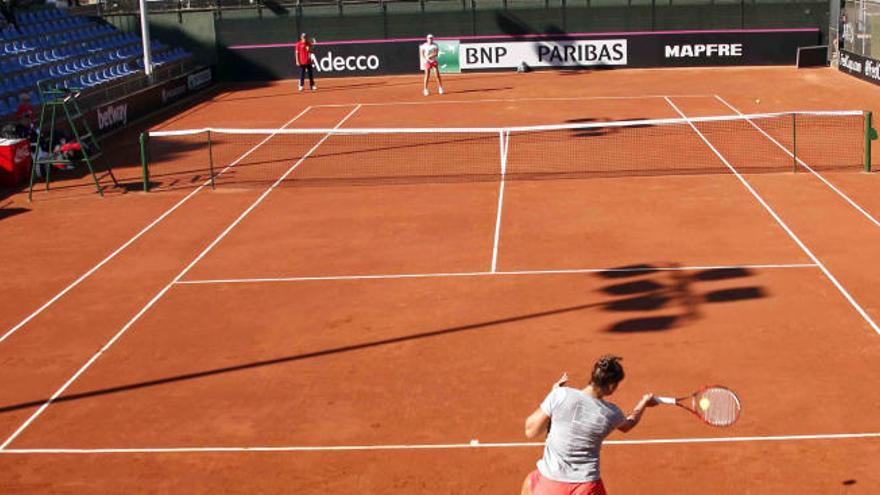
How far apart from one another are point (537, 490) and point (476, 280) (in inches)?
392

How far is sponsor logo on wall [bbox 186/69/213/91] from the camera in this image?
41.8m

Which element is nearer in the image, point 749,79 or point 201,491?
point 201,491

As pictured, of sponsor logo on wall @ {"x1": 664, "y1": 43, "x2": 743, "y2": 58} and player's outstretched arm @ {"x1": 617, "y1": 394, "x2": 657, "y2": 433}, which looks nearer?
player's outstretched arm @ {"x1": 617, "y1": 394, "x2": 657, "y2": 433}

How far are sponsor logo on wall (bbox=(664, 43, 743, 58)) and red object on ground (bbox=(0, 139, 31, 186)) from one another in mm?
25447

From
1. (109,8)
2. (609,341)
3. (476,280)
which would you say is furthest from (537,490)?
(109,8)

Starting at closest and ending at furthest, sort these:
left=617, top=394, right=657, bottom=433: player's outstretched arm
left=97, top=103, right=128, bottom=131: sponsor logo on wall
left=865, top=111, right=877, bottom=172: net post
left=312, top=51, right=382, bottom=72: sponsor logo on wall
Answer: left=617, top=394, right=657, bottom=433: player's outstretched arm
left=865, top=111, right=877, bottom=172: net post
left=97, top=103, right=128, bottom=131: sponsor logo on wall
left=312, top=51, right=382, bottom=72: sponsor logo on wall

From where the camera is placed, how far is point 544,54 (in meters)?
44.5

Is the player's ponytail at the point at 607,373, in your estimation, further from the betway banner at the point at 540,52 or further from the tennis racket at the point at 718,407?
the betway banner at the point at 540,52

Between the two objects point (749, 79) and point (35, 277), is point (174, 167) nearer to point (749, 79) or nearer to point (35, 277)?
point (35, 277)

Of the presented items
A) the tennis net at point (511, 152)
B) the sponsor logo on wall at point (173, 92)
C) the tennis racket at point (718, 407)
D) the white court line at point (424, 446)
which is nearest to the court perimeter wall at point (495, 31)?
the sponsor logo on wall at point (173, 92)

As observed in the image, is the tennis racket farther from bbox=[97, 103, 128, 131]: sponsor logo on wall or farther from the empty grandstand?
bbox=[97, 103, 128, 131]: sponsor logo on wall

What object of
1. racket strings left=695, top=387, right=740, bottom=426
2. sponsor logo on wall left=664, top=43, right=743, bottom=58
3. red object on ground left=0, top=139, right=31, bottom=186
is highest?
sponsor logo on wall left=664, top=43, right=743, bottom=58

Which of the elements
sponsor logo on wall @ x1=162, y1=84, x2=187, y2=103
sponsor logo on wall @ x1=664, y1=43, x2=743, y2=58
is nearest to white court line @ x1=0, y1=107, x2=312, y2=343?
sponsor logo on wall @ x1=162, y1=84, x2=187, y2=103

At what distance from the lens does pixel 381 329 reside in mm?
15773
